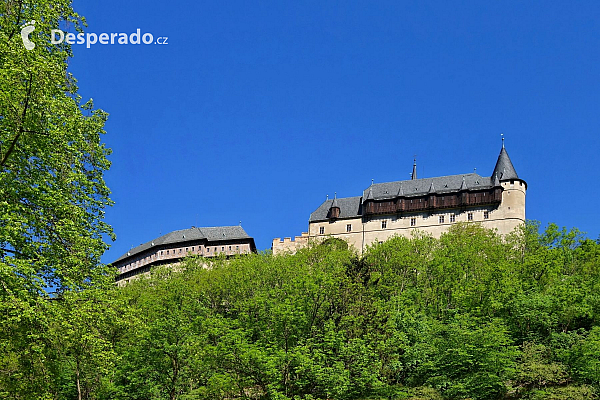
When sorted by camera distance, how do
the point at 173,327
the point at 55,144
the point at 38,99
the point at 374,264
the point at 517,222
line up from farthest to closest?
the point at 517,222, the point at 374,264, the point at 173,327, the point at 55,144, the point at 38,99

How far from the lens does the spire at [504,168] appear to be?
74312mm

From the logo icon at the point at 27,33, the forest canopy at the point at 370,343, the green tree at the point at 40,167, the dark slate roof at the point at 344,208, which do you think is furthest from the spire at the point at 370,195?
the logo icon at the point at 27,33

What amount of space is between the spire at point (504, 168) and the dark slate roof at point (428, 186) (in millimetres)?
1449

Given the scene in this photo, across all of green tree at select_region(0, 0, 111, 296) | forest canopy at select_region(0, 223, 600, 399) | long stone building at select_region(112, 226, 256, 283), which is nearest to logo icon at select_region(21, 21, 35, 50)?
green tree at select_region(0, 0, 111, 296)

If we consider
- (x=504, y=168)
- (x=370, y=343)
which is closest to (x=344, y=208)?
(x=504, y=168)

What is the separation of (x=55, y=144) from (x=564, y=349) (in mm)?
30474

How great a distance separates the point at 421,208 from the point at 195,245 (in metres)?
40.7

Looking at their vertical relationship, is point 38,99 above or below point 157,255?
below

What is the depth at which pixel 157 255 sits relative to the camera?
4094 inches

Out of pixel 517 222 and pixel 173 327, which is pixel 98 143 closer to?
pixel 173 327

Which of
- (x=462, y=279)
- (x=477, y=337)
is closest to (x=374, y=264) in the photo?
(x=462, y=279)

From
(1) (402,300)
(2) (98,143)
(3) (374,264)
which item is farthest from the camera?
(3) (374,264)

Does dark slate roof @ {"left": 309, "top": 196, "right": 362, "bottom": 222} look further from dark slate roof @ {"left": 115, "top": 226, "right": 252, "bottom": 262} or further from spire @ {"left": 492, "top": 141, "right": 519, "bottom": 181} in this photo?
dark slate roof @ {"left": 115, "top": 226, "right": 252, "bottom": 262}

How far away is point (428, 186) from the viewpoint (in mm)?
79875
